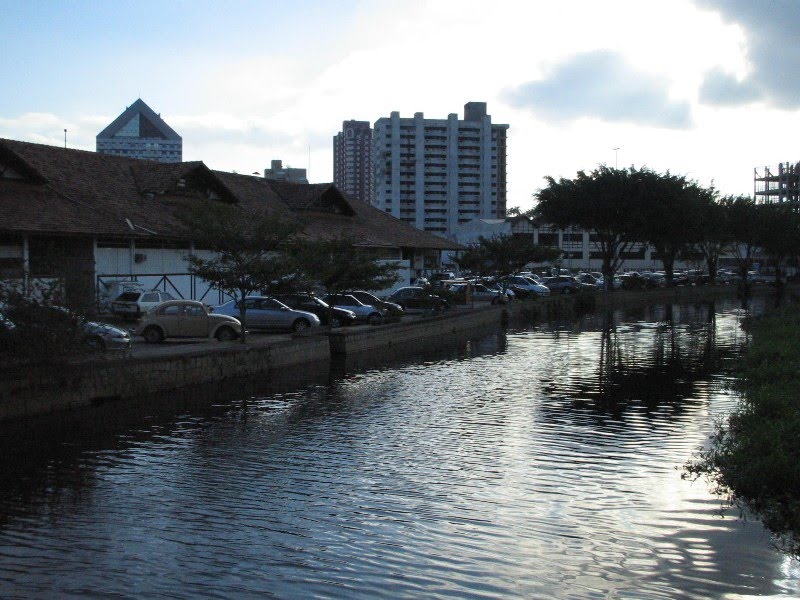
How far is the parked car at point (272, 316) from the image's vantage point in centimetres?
3362

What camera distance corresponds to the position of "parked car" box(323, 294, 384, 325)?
124 ft

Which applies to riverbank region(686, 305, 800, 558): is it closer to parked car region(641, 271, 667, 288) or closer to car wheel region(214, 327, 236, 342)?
car wheel region(214, 327, 236, 342)

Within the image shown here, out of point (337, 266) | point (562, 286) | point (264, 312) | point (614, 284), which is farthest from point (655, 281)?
point (337, 266)

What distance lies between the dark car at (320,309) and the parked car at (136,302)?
4795 mm

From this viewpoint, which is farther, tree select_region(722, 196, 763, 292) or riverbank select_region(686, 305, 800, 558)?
tree select_region(722, 196, 763, 292)

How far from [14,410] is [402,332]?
18.9m

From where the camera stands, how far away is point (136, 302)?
112ft

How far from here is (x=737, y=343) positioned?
111 feet

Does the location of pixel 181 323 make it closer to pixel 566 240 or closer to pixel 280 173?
pixel 280 173

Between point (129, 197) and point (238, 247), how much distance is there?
16.4 metres

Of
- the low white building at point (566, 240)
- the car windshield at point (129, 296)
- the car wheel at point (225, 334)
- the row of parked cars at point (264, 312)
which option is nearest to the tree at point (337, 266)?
the row of parked cars at point (264, 312)

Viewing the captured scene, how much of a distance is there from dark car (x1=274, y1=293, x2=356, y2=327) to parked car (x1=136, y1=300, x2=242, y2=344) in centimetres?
457

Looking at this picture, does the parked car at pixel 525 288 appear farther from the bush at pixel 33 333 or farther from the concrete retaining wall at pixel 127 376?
the bush at pixel 33 333

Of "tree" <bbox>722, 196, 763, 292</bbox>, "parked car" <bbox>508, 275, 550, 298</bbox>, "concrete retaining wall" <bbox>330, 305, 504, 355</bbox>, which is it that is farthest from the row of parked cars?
"tree" <bbox>722, 196, 763, 292</bbox>
